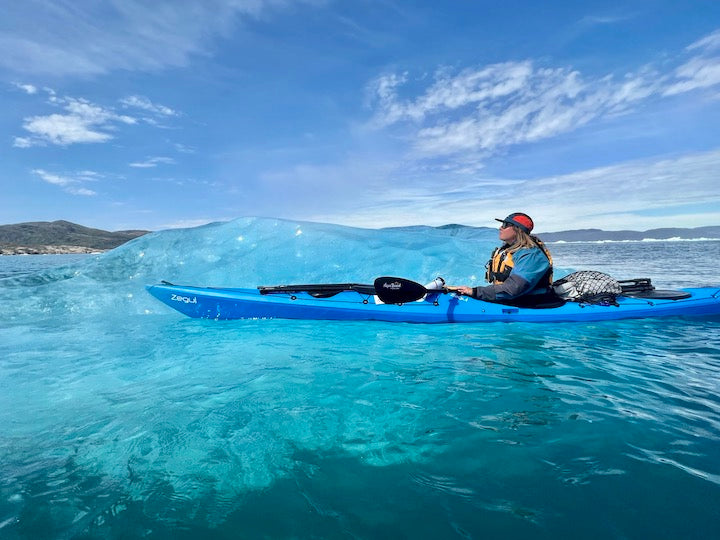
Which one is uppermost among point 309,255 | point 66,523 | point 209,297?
point 309,255

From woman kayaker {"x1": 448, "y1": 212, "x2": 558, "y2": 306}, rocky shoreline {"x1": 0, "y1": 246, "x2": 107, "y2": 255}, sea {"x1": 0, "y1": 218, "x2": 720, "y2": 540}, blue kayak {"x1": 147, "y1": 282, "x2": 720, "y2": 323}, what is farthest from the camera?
rocky shoreline {"x1": 0, "y1": 246, "x2": 107, "y2": 255}

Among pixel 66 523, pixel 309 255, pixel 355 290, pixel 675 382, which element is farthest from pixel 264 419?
pixel 309 255

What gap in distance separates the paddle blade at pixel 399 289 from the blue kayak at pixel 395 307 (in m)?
0.14

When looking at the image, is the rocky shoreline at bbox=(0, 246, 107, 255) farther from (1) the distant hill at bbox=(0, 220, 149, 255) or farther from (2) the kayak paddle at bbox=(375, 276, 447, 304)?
(2) the kayak paddle at bbox=(375, 276, 447, 304)

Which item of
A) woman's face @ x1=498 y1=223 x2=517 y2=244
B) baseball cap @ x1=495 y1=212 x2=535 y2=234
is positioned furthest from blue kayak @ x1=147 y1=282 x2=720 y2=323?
baseball cap @ x1=495 y1=212 x2=535 y2=234

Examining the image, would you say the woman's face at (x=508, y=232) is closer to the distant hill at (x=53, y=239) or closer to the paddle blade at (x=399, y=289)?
the paddle blade at (x=399, y=289)

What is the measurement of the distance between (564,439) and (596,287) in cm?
547

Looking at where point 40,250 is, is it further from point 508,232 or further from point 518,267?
point 518,267

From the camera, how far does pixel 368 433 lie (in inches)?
124

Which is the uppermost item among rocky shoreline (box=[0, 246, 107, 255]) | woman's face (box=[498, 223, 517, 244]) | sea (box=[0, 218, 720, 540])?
rocky shoreline (box=[0, 246, 107, 255])

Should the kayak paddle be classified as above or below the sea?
above

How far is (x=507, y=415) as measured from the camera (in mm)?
3402

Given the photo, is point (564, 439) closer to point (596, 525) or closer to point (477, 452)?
point (477, 452)

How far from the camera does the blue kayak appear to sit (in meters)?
7.29
